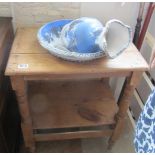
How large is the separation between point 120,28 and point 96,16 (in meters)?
0.35

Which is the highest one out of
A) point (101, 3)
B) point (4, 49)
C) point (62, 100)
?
point (101, 3)

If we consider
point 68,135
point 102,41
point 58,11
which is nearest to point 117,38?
point 102,41

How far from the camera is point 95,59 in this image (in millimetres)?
894

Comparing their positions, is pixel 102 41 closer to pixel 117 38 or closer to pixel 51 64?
pixel 117 38

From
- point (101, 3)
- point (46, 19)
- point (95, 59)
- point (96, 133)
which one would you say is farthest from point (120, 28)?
point (96, 133)

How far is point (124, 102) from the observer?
1.04 meters

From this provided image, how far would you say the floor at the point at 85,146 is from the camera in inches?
49.8

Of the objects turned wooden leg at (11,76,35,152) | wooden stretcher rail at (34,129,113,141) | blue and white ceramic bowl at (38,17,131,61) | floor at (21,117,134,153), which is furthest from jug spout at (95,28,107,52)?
floor at (21,117,134,153)

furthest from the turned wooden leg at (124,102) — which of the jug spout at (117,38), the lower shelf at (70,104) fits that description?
the jug spout at (117,38)

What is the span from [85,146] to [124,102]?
0.42m

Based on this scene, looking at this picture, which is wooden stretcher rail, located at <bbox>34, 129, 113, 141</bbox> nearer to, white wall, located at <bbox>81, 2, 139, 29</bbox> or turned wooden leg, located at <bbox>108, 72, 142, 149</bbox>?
turned wooden leg, located at <bbox>108, 72, 142, 149</bbox>

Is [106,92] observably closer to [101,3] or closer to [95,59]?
[95,59]

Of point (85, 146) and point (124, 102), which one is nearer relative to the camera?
point (124, 102)

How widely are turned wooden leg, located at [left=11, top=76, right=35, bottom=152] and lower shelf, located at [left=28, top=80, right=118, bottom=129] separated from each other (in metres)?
A: 0.05
